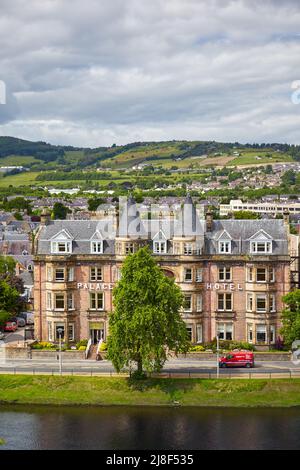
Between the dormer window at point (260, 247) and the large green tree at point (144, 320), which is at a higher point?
the dormer window at point (260, 247)

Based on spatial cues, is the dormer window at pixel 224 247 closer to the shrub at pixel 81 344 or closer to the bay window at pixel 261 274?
the bay window at pixel 261 274

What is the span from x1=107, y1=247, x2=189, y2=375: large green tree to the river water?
14.9 feet

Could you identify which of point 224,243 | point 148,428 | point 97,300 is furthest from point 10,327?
point 148,428

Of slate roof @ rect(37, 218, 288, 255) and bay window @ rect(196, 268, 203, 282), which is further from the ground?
slate roof @ rect(37, 218, 288, 255)

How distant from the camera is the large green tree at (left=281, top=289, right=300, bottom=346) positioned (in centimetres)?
7538

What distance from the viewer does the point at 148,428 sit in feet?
204

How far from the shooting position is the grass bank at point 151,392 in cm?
6838

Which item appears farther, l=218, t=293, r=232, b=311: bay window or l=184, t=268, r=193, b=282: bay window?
l=218, t=293, r=232, b=311: bay window

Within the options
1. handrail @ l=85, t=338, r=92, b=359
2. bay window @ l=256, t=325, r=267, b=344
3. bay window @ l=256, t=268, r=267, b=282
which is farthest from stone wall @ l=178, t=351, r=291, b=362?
handrail @ l=85, t=338, r=92, b=359

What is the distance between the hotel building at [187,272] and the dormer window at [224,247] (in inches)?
3.9

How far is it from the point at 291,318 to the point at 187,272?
37.8 feet

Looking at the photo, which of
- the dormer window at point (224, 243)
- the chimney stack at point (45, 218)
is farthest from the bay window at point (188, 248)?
the chimney stack at point (45, 218)

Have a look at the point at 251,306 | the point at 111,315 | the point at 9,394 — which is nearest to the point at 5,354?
the point at 9,394

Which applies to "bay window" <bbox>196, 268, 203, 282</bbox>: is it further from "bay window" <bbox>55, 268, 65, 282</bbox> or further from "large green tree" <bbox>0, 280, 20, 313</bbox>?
"large green tree" <bbox>0, 280, 20, 313</bbox>
